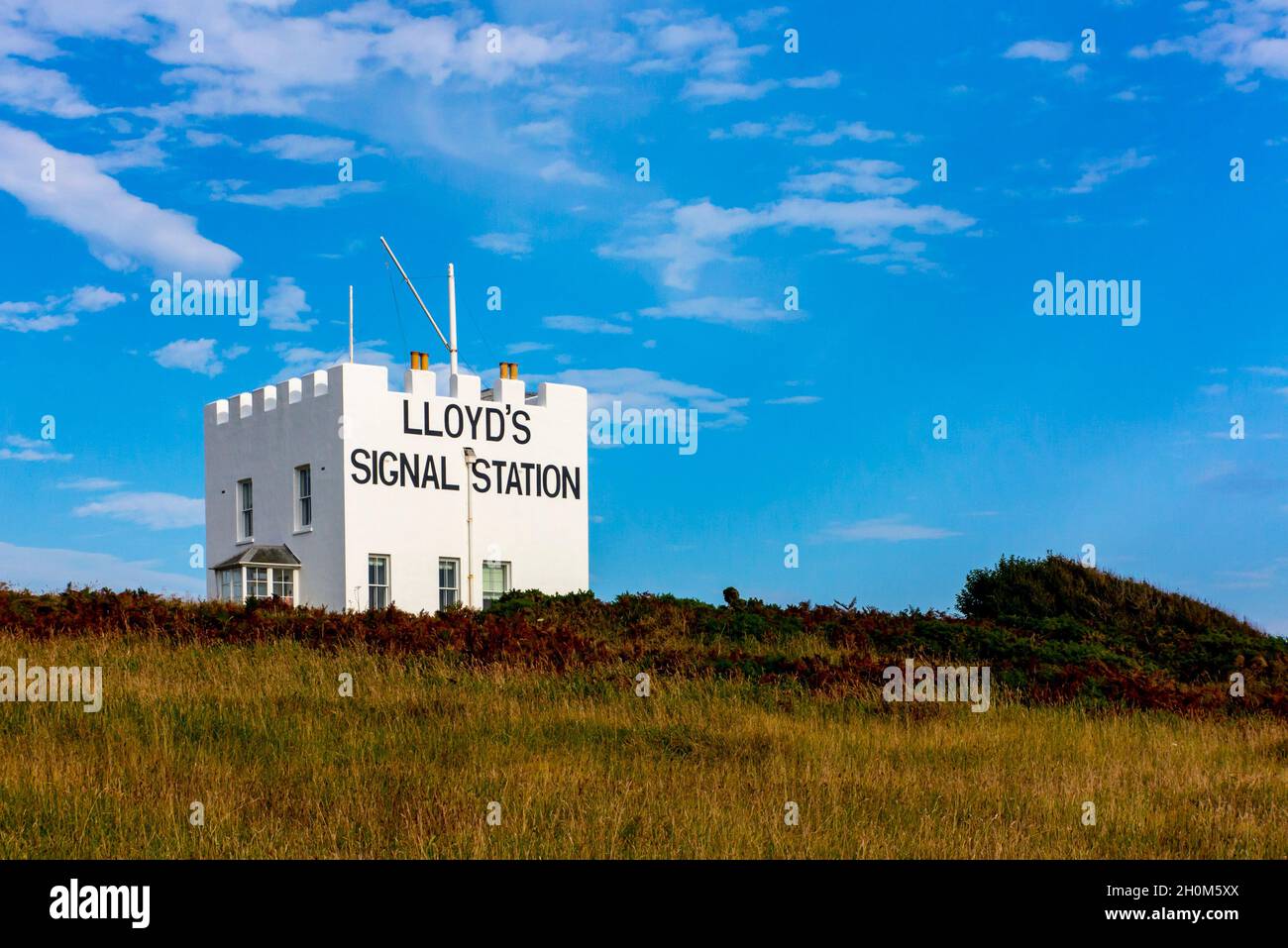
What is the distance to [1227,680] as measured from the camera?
65.5 ft

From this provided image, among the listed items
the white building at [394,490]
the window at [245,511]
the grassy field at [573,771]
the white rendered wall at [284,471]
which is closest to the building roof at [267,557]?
the white building at [394,490]

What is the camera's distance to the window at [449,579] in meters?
37.5

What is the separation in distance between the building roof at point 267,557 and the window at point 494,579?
545cm

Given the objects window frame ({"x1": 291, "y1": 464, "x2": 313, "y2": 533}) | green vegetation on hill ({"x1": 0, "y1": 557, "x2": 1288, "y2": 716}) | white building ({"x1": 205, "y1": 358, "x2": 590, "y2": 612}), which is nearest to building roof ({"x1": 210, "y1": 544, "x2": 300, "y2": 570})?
white building ({"x1": 205, "y1": 358, "x2": 590, "y2": 612})

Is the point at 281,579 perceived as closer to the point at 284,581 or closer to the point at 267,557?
the point at 284,581

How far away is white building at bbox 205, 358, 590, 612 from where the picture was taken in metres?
36.1

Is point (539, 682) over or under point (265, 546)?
under
